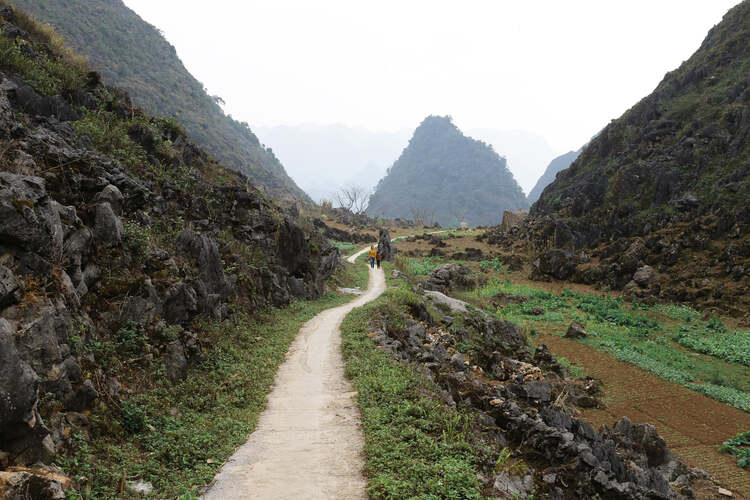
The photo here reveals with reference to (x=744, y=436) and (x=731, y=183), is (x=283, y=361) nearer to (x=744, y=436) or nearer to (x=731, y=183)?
(x=744, y=436)

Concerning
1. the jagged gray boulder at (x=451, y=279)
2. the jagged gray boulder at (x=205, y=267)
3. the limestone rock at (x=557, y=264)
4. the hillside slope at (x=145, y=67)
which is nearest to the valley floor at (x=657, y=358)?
the jagged gray boulder at (x=451, y=279)

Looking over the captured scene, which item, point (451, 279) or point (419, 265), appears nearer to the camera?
point (451, 279)

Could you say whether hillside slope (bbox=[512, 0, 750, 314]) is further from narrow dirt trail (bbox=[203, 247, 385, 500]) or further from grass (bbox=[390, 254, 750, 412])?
narrow dirt trail (bbox=[203, 247, 385, 500])

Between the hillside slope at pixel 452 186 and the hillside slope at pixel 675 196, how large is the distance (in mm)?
100737

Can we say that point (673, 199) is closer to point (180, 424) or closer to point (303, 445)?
point (303, 445)

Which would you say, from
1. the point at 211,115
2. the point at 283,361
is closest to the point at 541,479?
the point at 283,361

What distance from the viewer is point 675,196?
120ft

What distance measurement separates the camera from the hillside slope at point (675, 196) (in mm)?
28594

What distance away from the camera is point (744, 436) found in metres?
11.7

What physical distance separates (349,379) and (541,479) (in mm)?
5318

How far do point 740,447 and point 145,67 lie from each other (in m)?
116

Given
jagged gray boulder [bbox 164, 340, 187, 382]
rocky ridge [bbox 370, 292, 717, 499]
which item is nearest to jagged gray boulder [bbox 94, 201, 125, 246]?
jagged gray boulder [bbox 164, 340, 187, 382]

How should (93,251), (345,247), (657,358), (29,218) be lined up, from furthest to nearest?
1. (345,247)
2. (657,358)
3. (93,251)
4. (29,218)

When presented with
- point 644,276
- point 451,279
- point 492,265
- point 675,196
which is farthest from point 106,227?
point 675,196
